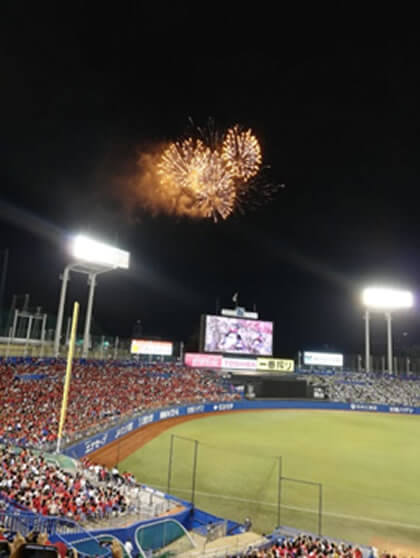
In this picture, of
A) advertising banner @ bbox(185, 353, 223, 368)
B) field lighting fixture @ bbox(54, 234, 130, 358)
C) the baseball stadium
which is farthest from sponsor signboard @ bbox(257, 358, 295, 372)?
field lighting fixture @ bbox(54, 234, 130, 358)

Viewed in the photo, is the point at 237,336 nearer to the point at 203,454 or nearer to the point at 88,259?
the point at 88,259

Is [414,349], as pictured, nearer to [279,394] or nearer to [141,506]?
[279,394]

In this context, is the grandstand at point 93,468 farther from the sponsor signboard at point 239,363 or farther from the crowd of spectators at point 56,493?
the sponsor signboard at point 239,363

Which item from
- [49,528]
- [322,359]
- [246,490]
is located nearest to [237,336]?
[322,359]

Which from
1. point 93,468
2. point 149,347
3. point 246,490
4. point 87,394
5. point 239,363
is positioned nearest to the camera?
point 93,468

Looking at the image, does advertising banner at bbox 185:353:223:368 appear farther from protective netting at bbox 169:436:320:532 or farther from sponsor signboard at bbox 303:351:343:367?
protective netting at bbox 169:436:320:532

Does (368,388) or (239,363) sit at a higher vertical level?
(239,363)

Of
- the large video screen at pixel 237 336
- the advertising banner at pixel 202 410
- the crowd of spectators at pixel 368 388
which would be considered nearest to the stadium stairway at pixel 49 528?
the advertising banner at pixel 202 410
